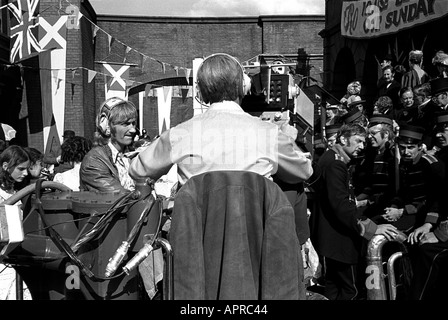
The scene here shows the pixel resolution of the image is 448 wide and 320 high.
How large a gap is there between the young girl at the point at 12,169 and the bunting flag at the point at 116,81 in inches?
438

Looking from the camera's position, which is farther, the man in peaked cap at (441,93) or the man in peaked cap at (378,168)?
the man in peaked cap at (441,93)

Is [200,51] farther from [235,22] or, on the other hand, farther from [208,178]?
[208,178]

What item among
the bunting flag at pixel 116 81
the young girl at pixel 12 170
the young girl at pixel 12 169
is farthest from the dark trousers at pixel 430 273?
the bunting flag at pixel 116 81

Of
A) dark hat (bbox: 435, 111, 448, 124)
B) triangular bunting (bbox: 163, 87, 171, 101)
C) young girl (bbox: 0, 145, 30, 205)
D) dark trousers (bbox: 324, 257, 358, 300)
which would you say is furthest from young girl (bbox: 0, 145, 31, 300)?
triangular bunting (bbox: 163, 87, 171, 101)

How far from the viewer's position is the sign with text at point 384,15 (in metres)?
11.3

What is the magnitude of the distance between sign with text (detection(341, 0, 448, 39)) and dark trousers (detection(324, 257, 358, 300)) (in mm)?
6884

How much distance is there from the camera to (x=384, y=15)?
43.7 feet

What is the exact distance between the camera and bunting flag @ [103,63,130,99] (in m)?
16.3

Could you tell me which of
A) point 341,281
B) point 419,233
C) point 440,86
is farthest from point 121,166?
point 440,86

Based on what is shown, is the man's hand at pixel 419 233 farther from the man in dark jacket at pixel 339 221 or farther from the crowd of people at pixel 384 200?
the man in dark jacket at pixel 339 221

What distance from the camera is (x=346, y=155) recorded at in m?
5.58

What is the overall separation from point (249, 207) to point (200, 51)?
2321cm

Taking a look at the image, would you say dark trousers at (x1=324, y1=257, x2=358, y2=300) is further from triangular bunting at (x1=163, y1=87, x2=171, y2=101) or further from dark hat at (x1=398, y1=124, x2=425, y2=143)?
triangular bunting at (x1=163, y1=87, x2=171, y2=101)

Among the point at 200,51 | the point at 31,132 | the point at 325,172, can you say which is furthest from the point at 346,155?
the point at 200,51
